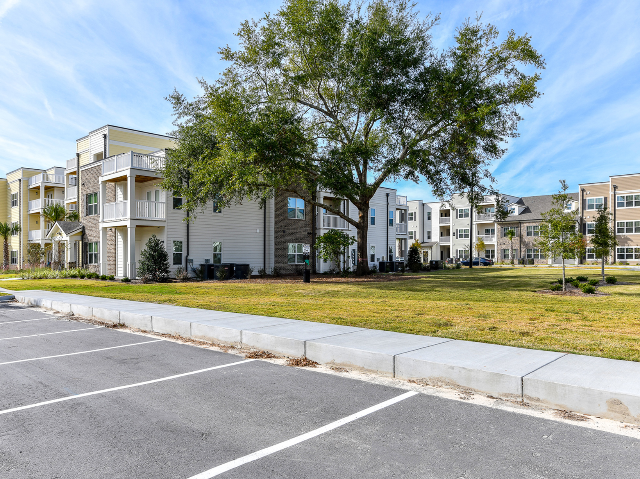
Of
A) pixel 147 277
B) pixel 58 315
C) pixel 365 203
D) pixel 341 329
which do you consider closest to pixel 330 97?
pixel 365 203

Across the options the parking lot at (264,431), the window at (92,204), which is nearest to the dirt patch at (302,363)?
the parking lot at (264,431)

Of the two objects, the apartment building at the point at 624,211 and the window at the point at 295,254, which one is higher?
the apartment building at the point at 624,211

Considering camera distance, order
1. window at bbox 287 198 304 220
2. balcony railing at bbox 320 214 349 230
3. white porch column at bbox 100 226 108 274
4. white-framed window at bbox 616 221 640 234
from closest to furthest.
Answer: white porch column at bbox 100 226 108 274 → window at bbox 287 198 304 220 → balcony railing at bbox 320 214 349 230 → white-framed window at bbox 616 221 640 234

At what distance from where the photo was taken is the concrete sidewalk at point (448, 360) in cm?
489

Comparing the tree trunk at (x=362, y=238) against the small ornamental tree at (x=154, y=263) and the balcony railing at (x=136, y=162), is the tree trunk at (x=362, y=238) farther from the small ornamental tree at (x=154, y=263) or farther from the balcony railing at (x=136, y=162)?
the balcony railing at (x=136, y=162)

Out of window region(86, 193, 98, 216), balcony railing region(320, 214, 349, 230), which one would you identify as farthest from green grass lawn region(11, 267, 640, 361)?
balcony railing region(320, 214, 349, 230)

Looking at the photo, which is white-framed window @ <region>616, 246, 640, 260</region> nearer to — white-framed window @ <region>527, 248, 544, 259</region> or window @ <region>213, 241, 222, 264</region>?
white-framed window @ <region>527, 248, 544, 259</region>

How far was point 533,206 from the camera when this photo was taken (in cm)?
6594

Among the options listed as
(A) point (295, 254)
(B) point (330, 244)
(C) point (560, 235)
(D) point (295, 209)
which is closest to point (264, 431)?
(C) point (560, 235)

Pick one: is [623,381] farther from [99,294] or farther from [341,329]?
[99,294]

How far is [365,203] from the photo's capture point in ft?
84.3

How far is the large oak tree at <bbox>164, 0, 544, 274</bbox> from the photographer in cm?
2080

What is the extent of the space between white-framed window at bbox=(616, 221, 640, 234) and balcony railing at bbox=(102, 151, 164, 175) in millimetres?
53999

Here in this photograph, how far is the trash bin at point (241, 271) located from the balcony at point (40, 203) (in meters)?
24.4
